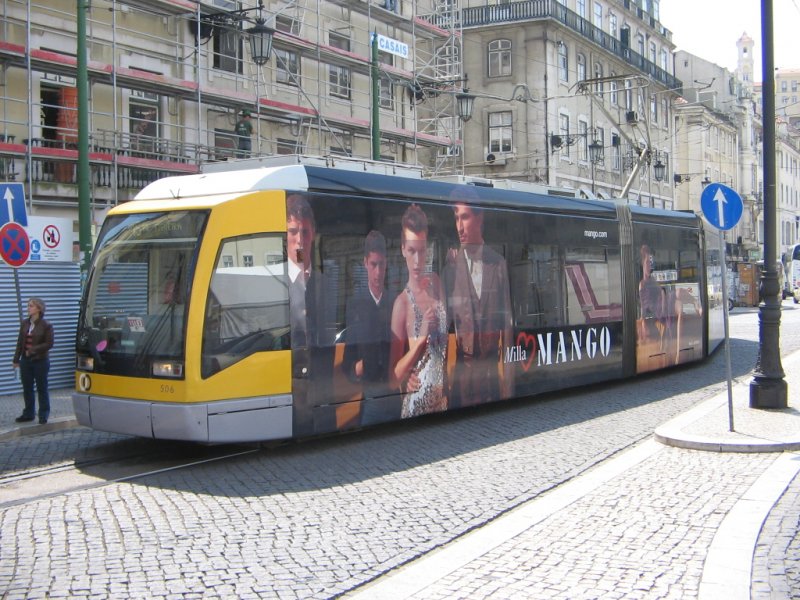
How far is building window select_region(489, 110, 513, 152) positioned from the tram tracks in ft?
108

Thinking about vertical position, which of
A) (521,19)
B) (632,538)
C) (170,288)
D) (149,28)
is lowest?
(632,538)

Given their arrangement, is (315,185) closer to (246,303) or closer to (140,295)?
(246,303)

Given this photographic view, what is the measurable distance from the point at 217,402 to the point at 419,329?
2.97 metres

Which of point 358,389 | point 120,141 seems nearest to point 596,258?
point 358,389

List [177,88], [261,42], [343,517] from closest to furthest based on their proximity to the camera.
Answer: [343,517] → [261,42] → [177,88]

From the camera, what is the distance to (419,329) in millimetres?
11133

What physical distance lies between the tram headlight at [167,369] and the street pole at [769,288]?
7.21 m

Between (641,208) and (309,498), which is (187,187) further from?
(641,208)

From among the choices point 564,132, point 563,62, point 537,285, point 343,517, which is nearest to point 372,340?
point 343,517

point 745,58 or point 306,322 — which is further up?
point 745,58

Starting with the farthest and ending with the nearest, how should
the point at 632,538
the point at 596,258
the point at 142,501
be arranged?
1. the point at 596,258
2. the point at 142,501
3. the point at 632,538

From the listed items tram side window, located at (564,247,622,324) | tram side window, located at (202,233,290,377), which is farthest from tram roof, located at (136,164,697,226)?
tram side window, located at (564,247,622,324)

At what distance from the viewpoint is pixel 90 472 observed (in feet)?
30.2

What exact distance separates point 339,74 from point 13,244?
17.4 meters
